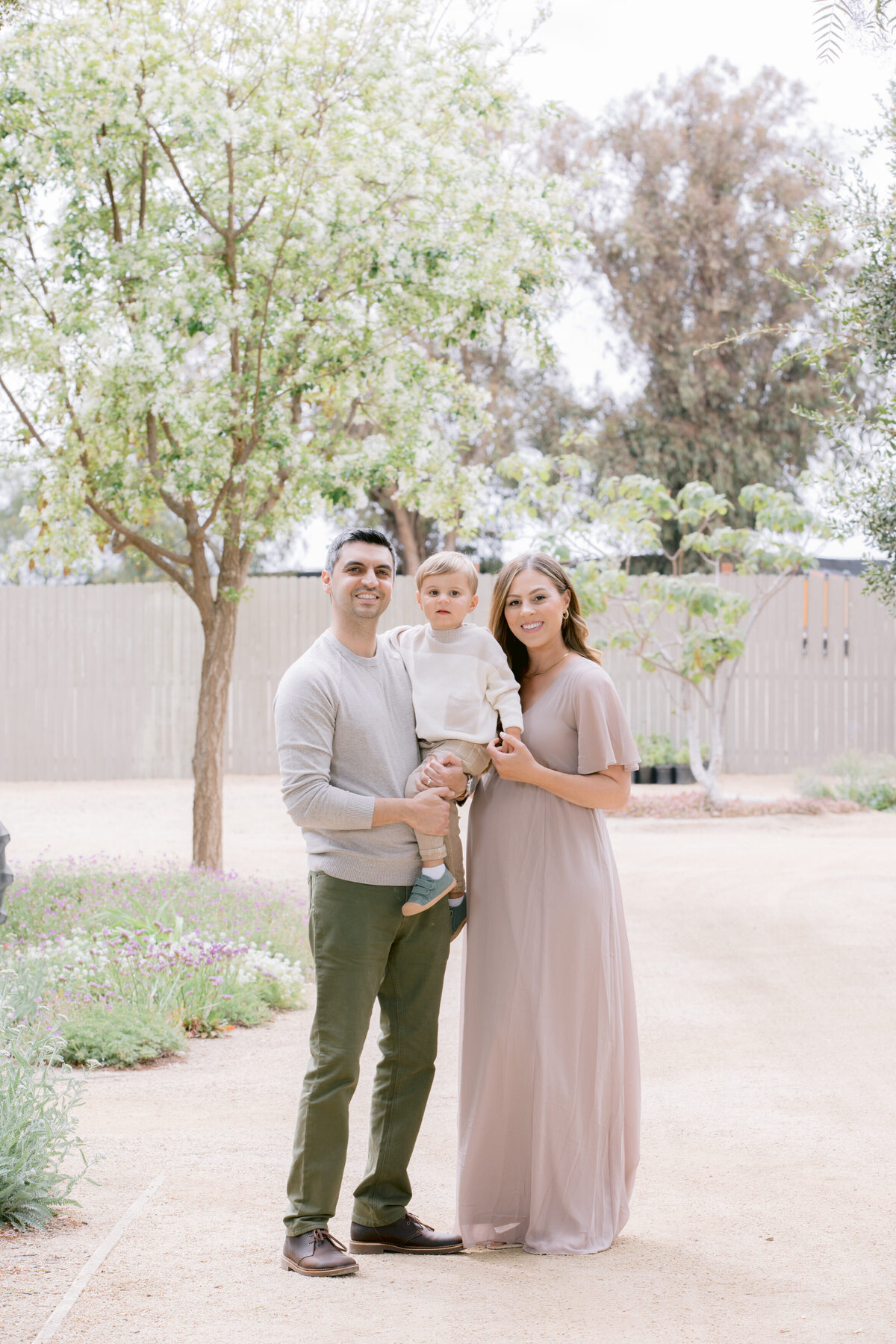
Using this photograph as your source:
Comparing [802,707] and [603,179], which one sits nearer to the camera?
[802,707]

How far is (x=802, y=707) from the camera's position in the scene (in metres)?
18.1

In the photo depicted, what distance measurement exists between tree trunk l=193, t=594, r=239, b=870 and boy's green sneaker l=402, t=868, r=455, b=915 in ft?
19.8

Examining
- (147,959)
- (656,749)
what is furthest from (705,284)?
(147,959)

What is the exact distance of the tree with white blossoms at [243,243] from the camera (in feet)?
26.0

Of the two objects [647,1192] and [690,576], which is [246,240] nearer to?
[647,1192]

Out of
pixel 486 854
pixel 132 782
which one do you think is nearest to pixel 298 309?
pixel 486 854

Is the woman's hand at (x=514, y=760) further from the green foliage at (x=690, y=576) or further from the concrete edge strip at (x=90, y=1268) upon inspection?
the green foliage at (x=690, y=576)

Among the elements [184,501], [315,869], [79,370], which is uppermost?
[79,370]

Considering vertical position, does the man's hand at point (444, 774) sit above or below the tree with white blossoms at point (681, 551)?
below

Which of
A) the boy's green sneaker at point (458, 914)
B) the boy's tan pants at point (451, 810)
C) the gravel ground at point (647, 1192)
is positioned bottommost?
the gravel ground at point (647, 1192)

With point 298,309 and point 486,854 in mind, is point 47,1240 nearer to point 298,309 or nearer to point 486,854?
point 486,854

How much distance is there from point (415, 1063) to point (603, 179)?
22.0 metres

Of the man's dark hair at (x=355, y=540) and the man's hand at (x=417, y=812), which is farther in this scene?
the man's dark hair at (x=355, y=540)

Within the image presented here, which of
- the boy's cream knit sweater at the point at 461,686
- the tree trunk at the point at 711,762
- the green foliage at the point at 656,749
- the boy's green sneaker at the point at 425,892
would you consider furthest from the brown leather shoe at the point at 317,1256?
the green foliage at the point at 656,749
